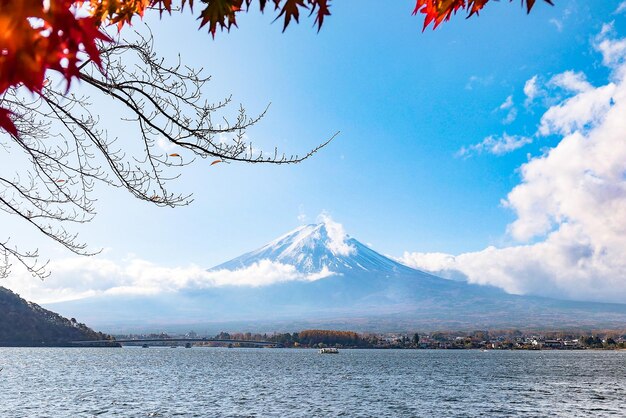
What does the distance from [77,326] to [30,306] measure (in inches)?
728

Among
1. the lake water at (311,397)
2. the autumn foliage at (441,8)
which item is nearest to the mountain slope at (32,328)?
the lake water at (311,397)

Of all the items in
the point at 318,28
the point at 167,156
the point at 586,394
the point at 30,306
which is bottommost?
the point at 586,394

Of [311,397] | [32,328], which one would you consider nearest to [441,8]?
[311,397]

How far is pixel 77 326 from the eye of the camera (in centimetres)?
18125

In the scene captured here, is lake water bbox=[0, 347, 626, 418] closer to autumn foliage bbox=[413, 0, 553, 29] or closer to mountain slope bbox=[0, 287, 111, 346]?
autumn foliage bbox=[413, 0, 553, 29]

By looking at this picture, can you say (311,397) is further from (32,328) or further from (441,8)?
(32,328)

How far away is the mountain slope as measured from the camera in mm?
161750

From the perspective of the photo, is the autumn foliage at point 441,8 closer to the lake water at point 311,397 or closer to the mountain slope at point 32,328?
the lake water at point 311,397

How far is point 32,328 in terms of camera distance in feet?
553

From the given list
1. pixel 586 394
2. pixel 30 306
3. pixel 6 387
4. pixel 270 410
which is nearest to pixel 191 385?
pixel 6 387

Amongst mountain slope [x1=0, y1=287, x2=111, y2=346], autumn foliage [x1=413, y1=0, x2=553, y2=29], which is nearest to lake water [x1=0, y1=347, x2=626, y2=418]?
autumn foliage [x1=413, y1=0, x2=553, y2=29]

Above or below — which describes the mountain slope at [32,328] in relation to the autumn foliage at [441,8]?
above

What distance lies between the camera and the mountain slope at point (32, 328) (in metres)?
162

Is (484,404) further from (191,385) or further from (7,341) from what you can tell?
(7,341)
